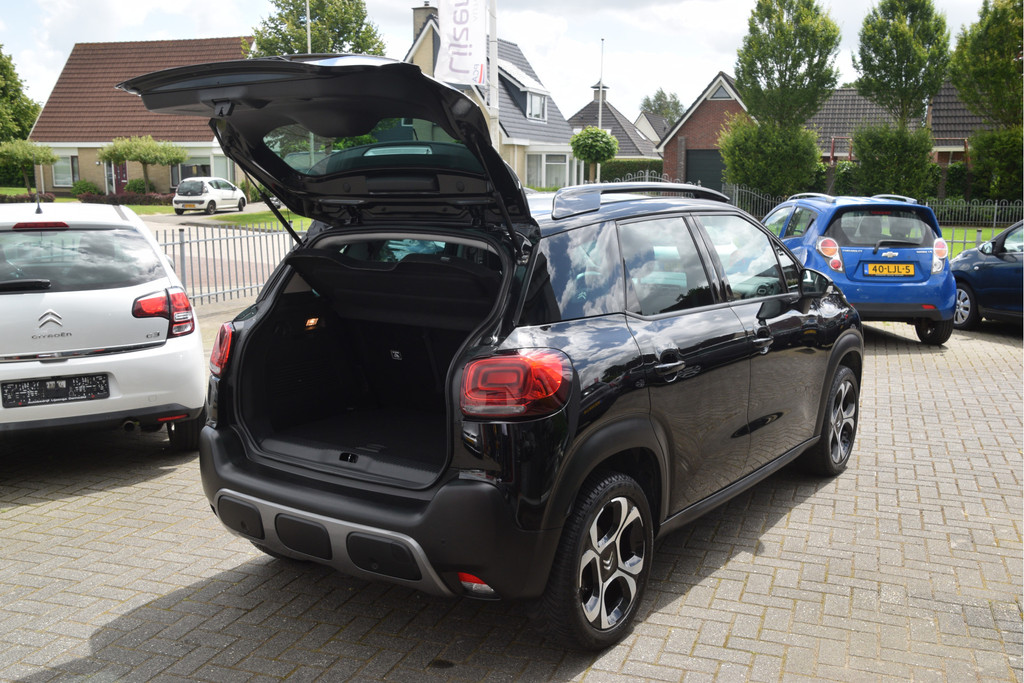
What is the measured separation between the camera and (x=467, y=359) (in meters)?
3.24

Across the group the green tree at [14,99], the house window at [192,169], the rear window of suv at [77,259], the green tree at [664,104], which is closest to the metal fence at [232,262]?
the rear window of suv at [77,259]

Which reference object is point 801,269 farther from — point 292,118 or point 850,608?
point 292,118

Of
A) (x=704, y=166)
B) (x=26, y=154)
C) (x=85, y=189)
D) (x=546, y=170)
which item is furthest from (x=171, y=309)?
(x=85, y=189)

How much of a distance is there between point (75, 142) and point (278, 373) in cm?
5223

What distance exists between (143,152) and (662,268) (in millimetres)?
45032

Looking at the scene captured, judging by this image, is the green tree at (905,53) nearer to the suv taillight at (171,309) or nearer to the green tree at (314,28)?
the green tree at (314,28)

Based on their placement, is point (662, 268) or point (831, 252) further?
point (831, 252)

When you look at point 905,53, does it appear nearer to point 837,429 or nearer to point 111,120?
point 837,429

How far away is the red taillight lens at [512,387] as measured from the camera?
316 cm

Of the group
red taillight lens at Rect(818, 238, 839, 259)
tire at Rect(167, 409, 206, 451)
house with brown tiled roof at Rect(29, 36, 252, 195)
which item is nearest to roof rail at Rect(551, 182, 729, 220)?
tire at Rect(167, 409, 206, 451)

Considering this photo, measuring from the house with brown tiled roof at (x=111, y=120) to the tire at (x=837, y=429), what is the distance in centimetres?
4573

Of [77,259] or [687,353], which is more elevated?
[77,259]

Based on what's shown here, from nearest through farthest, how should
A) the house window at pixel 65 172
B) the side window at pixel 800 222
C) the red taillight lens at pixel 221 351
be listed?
the red taillight lens at pixel 221 351
the side window at pixel 800 222
the house window at pixel 65 172

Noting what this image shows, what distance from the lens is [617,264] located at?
3.80m
